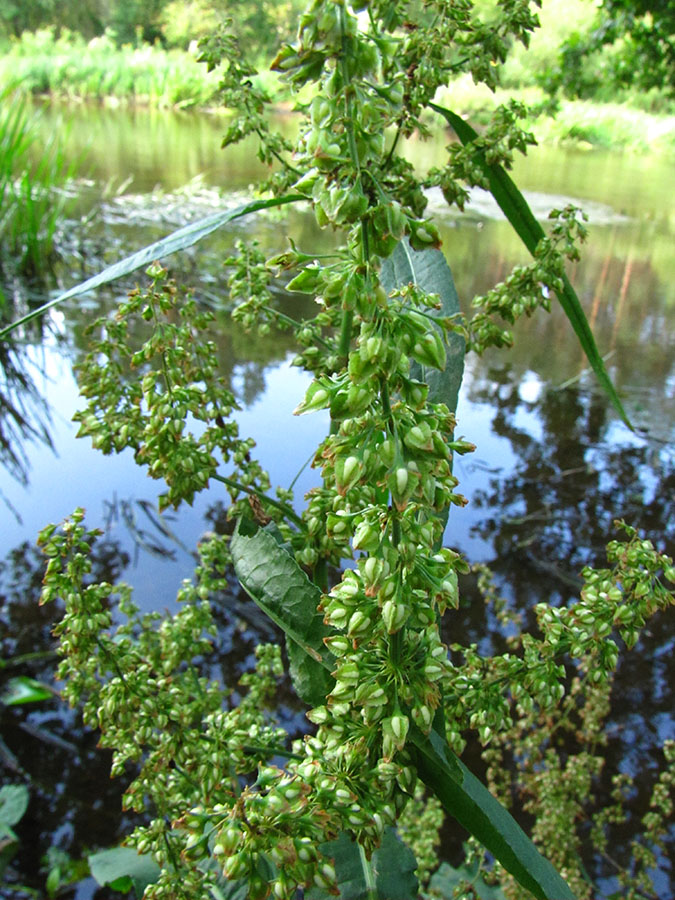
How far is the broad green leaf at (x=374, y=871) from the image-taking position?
2.13 feet

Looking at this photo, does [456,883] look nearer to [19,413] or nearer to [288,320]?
[288,320]

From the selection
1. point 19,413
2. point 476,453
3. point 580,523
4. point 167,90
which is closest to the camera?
point 580,523

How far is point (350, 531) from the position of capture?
54 cm

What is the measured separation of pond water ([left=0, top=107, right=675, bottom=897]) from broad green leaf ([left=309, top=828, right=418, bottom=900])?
1.20 meters

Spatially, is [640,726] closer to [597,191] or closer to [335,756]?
[335,756]

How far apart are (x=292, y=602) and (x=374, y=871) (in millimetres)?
267

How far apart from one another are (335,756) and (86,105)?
1701 cm

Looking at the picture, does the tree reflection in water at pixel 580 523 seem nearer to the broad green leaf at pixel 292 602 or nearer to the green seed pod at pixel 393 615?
the broad green leaf at pixel 292 602

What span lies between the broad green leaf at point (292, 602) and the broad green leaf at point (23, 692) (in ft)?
4.88

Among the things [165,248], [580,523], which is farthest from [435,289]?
[580,523]

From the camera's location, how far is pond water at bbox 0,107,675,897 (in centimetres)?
209

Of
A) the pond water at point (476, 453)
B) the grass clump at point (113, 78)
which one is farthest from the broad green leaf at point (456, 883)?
the grass clump at point (113, 78)

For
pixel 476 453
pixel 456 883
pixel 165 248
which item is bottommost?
pixel 456 883

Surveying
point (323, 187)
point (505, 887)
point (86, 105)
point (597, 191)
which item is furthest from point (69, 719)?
point (86, 105)
